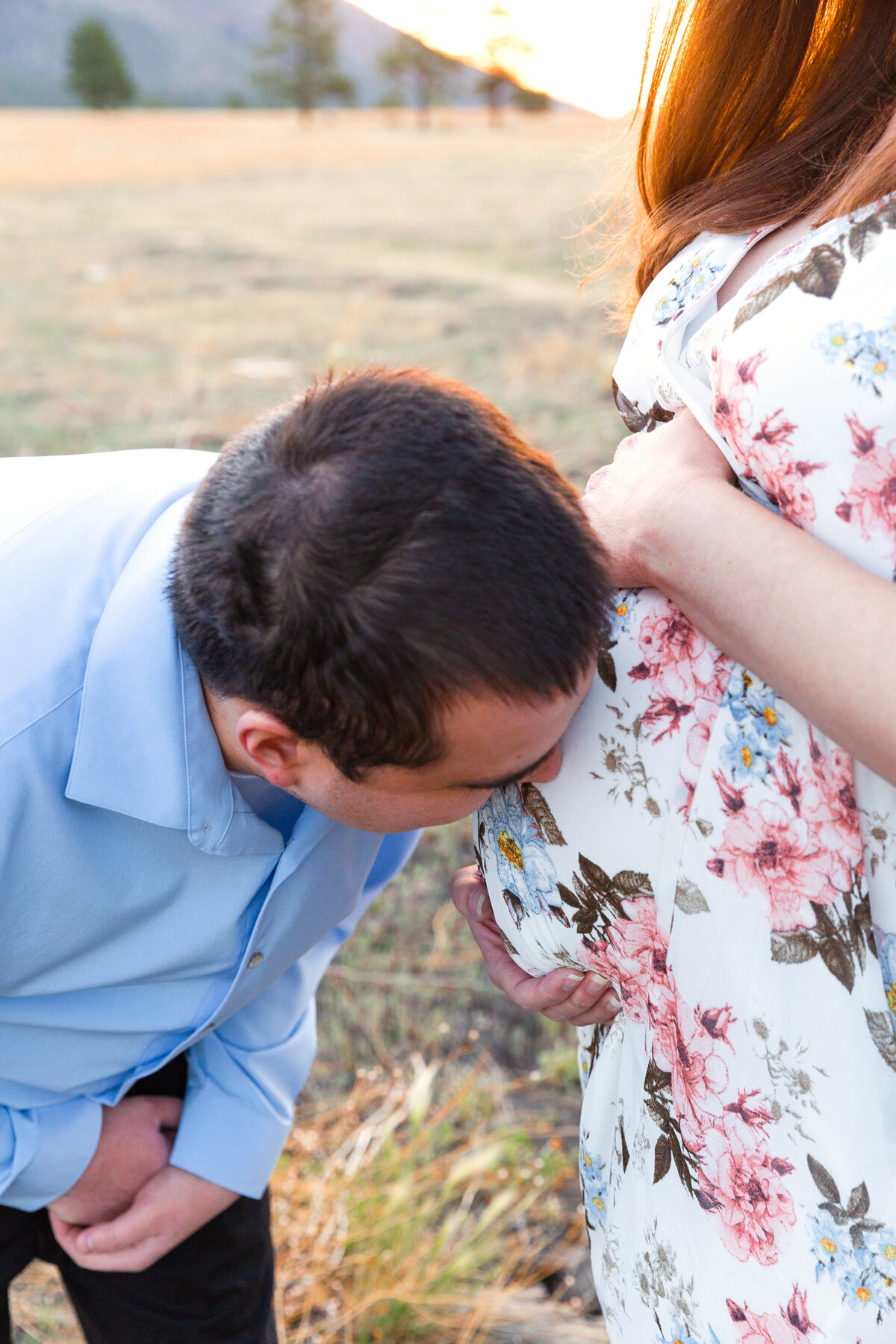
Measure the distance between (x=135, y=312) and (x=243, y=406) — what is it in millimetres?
3490

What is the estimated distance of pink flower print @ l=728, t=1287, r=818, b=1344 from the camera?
3.43 ft

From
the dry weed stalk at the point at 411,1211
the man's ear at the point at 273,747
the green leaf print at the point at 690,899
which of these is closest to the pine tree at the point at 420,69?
the dry weed stalk at the point at 411,1211

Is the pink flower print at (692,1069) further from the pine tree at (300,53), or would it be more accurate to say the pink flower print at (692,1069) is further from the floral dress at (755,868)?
the pine tree at (300,53)

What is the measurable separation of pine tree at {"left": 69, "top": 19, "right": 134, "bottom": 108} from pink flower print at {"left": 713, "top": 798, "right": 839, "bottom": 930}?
43361 millimetres

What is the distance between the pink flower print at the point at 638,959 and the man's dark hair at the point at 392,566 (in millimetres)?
291

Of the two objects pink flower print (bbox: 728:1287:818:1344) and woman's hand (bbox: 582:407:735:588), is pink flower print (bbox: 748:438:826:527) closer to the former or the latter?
woman's hand (bbox: 582:407:735:588)

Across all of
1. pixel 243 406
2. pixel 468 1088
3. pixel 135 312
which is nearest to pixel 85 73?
pixel 135 312

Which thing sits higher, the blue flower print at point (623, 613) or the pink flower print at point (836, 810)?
the blue flower print at point (623, 613)

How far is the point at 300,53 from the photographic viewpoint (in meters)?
32.2

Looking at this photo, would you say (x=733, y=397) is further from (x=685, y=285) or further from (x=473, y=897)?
(x=473, y=897)

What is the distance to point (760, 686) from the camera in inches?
40.2

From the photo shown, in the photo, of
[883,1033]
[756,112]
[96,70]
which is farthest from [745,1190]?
[96,70]

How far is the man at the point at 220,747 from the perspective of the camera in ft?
3.13

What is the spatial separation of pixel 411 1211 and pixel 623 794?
1523 mm
